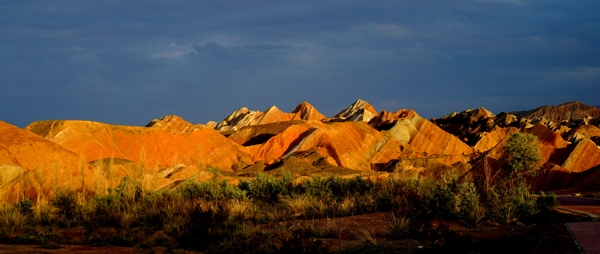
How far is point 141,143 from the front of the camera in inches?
2397

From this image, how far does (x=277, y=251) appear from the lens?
12.7m

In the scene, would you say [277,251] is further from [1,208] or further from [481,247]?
[1,208]

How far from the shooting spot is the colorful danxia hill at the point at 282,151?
3447 centimetres

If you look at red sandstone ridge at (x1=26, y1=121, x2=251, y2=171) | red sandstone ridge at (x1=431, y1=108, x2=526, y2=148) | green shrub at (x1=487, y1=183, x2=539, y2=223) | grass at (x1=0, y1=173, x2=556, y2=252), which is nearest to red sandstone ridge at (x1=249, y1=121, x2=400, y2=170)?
red sandstone ridge at (x1=26, y1=121, x2=251, y2=171)

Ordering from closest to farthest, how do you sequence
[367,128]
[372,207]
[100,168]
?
1. [372,207]
2. [100,168]
3. [367,128]

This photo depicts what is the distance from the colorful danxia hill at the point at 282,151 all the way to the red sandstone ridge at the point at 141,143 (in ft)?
0.42

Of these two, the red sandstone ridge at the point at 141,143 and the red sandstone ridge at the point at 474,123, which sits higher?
the red sandstone ridge at the point at 474,123

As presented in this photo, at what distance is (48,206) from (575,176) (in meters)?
45.9

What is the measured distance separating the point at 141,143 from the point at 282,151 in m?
21.6

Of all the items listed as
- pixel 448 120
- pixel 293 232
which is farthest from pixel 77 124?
pixel 448 120

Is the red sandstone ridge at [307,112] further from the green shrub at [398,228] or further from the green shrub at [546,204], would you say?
the green shrub at [398,228]

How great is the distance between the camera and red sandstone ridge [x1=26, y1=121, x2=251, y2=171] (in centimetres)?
5262

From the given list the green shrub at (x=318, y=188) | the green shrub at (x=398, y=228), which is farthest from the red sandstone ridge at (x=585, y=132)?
the green shrub at (x=398, y=228)

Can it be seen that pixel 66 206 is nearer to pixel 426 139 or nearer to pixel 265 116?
pixel 426 139
